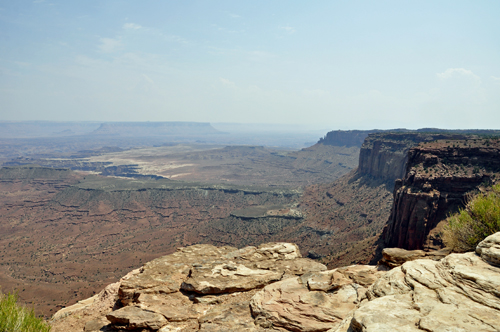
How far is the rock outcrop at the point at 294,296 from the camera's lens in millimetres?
8539

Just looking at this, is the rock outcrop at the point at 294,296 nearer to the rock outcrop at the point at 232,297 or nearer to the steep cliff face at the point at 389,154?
the rock outcrop at the point at 232,297

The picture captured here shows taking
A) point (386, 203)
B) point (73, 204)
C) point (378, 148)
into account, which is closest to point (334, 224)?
point (386, 203)

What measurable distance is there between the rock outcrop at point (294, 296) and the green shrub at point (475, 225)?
2.94 metres

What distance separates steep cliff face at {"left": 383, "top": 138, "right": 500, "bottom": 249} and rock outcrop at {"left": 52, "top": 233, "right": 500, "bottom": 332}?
24.4 m

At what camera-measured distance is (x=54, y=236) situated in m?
87.2

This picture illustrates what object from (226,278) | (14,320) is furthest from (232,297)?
(14,320)

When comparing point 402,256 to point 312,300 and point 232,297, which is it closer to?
point 312,300

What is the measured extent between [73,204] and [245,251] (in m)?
120

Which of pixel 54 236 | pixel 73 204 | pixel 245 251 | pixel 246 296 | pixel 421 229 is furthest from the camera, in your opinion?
pixel 73 204

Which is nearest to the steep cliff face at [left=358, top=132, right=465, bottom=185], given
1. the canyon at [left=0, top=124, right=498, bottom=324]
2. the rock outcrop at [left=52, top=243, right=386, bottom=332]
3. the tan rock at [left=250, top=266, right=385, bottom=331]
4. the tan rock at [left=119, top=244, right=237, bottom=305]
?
the canyon at [left=0, top=124, right=498, bottom=324]

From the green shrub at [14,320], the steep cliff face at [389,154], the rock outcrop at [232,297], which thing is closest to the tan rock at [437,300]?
the rock outcrop at [232,297]

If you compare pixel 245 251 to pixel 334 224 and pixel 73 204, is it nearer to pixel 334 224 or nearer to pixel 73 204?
pixel 334 224

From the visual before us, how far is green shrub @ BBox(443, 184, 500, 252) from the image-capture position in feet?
47.8

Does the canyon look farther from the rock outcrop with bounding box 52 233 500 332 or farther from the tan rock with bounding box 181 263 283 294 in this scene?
the tan rock with bounding box 181 263 283 294
